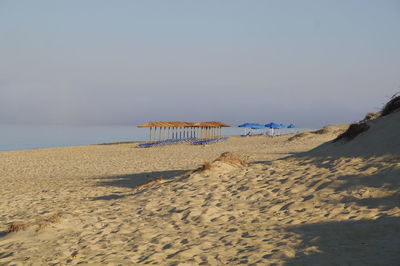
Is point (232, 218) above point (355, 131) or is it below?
below

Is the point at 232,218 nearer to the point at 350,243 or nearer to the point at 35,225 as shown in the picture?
the point at 350,243

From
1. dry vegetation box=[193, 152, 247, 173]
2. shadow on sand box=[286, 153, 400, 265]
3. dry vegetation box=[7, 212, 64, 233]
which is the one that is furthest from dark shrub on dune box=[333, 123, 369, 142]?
dry vegetation box=[7, 212, 64, 233]

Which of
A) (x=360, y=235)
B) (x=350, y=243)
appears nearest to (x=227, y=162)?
(x=360, y=235)

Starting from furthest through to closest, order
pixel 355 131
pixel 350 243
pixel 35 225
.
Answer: pixel 355 131 < pixel 35 225 < pixel 350 243

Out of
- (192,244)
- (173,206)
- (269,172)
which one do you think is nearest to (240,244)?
(192,244)

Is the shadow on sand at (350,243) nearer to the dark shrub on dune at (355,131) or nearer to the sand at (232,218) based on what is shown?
the sand at (232,218)

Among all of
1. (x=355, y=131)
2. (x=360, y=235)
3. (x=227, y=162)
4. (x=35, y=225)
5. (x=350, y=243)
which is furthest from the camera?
(x=355, y=131)

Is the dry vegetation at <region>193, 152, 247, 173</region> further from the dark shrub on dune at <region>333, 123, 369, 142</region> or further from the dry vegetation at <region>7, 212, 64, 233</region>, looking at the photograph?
the dry vegetation at <region>7, 212, 64, 233</region>

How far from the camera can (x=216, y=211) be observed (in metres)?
7.56

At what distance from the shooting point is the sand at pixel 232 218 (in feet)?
16.7

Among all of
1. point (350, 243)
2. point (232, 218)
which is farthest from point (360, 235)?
point (232, 218)

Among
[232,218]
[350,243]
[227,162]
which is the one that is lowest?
[232,218]

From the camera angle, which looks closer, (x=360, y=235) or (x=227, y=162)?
(x=360, y=235)

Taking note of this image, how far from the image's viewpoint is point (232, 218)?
704cm
